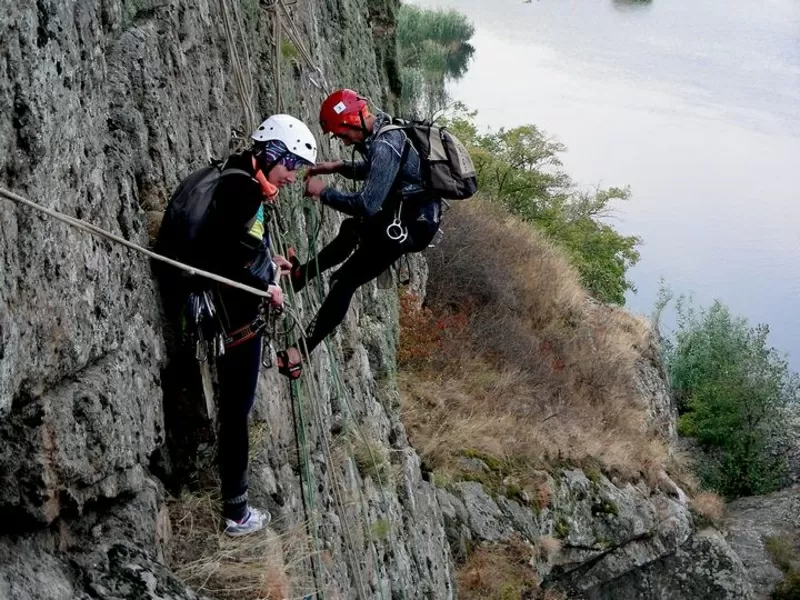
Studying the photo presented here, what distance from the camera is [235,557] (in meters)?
4.28

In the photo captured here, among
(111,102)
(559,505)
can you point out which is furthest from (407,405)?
(111,102)

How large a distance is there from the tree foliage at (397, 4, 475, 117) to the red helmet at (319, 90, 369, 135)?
3727cm

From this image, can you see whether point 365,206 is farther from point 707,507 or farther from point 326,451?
point 707,507

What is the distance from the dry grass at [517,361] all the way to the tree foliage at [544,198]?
4716mm

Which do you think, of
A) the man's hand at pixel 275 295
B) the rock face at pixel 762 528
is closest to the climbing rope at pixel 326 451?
the man's hand at pixel 275 295

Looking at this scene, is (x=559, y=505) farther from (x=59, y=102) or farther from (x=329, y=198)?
(x=59, y=102)

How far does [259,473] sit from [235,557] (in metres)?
0.66

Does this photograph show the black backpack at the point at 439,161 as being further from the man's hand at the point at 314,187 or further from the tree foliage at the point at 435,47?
the tree foliage at the point at 435,47

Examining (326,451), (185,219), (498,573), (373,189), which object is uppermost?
(373,189)

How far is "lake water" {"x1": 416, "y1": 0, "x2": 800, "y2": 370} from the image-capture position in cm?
4147

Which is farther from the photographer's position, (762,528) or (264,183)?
(762,528)

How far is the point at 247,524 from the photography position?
4.43 meters

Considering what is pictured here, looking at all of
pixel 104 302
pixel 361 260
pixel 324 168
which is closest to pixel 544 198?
pixel 361 260

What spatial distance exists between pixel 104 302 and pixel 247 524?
151cm
